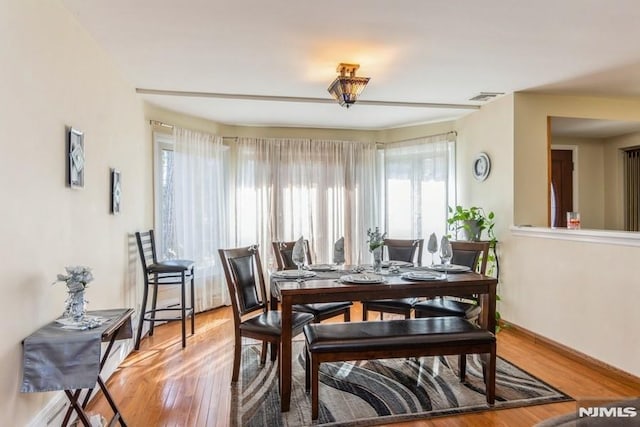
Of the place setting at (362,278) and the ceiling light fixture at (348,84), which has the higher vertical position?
the ceiling light fixture at (348,84)

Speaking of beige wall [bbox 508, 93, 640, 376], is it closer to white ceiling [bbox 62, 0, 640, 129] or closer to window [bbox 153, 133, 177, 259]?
white ceiling [bbox 62, 0, 640, 129]

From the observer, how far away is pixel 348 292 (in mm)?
2434

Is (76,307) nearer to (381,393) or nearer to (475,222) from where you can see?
(381,393)

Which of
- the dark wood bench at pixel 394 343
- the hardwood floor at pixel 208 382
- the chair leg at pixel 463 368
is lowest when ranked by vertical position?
the hardwood floor at pixel 208 382

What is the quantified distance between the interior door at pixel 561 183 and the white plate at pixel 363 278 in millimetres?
4006

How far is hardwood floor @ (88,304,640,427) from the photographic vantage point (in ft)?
7.74

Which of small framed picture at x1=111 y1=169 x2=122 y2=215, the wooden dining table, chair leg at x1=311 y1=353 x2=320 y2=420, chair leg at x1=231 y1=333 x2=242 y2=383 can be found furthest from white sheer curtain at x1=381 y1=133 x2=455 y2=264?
small framed picture at x1=111 y1=169 x2=122 y2=215

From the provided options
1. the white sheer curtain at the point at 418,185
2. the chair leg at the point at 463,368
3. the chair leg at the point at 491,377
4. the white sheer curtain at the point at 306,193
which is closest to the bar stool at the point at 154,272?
the white sheer curtain at the point at 306,193

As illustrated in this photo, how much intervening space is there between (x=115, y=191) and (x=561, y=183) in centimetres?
571

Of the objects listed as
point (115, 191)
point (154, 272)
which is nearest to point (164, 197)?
point (154, 272)

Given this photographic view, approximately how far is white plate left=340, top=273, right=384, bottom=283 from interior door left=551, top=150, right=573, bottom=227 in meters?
4.01

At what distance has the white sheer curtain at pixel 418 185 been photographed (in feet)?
16.7

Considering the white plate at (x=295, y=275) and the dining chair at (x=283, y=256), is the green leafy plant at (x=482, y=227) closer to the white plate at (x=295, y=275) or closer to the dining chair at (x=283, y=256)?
the dining chair at (x=283, y=256)

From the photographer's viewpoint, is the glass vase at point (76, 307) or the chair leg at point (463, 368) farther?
the chair leg at point (463, 368)
